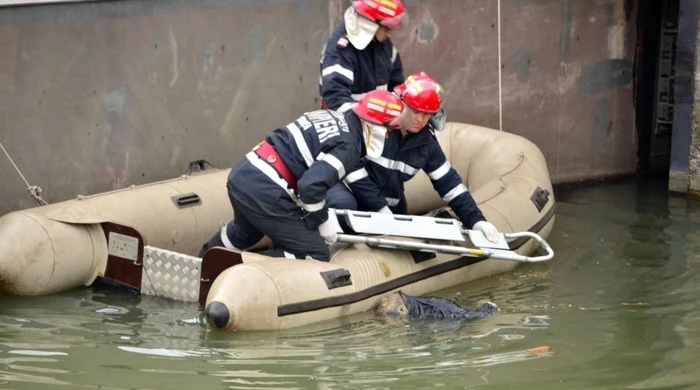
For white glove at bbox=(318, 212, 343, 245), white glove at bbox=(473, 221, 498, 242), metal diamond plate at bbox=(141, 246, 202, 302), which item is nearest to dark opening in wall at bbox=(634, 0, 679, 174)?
white glove at bbox=(473, 221, 498, 242)

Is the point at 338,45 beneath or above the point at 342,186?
above

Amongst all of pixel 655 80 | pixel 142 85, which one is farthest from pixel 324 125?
pixel 655 80

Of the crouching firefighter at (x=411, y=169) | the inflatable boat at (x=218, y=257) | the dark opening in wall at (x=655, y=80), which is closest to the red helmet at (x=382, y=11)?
the crouching firefighter at (x=411, y=169)

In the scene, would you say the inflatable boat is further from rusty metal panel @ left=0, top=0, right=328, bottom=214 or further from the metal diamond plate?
rusty metal panel @ left=0, top=0, right=328, bottom=214

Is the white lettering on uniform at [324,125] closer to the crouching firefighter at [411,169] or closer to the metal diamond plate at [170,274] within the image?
the crouching firefighter at [411,169]

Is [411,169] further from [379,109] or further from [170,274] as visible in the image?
[170,274]

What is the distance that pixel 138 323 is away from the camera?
5875 millimetres

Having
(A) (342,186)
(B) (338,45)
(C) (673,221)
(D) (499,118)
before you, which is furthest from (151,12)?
(C) (673,221)

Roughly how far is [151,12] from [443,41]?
232cm

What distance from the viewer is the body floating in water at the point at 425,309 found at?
607cm

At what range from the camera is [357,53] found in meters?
7.12

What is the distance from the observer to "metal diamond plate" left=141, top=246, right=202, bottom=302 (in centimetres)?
618

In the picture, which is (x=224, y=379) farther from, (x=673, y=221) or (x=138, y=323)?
(x=673, y=221)

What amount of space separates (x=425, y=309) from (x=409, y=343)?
1.63 feet
